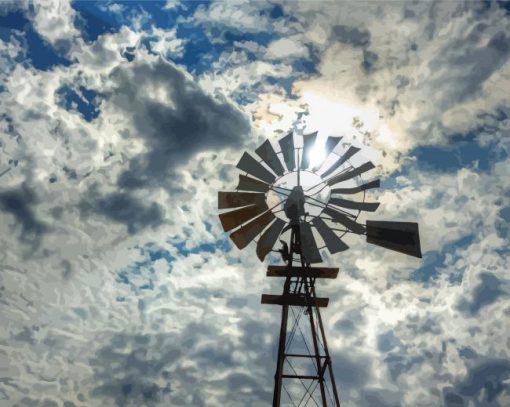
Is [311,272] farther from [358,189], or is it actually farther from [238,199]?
[238,199]

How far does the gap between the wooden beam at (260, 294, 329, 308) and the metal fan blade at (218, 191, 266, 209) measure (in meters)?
2.44

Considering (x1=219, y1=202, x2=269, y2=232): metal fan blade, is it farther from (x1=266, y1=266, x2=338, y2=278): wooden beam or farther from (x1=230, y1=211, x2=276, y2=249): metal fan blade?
(x1=266, y1=266, x2=338, y2=278): wooden beam

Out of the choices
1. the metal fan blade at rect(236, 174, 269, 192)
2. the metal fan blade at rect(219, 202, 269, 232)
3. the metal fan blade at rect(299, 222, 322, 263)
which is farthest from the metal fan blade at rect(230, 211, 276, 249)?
the metal fan blade at rect(299, 222, 322, 263)

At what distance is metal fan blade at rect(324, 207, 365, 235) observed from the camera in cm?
1176

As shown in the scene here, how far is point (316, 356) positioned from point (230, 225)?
12.6 ft

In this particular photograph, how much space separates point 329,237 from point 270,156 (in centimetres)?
270

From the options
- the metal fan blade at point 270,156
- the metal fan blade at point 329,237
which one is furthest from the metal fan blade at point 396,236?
the metal fan blade at point 270,156

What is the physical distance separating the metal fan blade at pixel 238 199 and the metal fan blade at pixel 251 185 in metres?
0.13

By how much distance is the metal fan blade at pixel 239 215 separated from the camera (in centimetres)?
1198

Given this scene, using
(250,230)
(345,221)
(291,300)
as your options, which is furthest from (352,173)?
(291,300)

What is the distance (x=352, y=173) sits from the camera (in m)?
12.2

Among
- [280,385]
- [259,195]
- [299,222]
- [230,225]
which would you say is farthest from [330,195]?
[280,385]

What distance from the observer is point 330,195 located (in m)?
12.4

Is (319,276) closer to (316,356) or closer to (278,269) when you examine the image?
(278,269)
